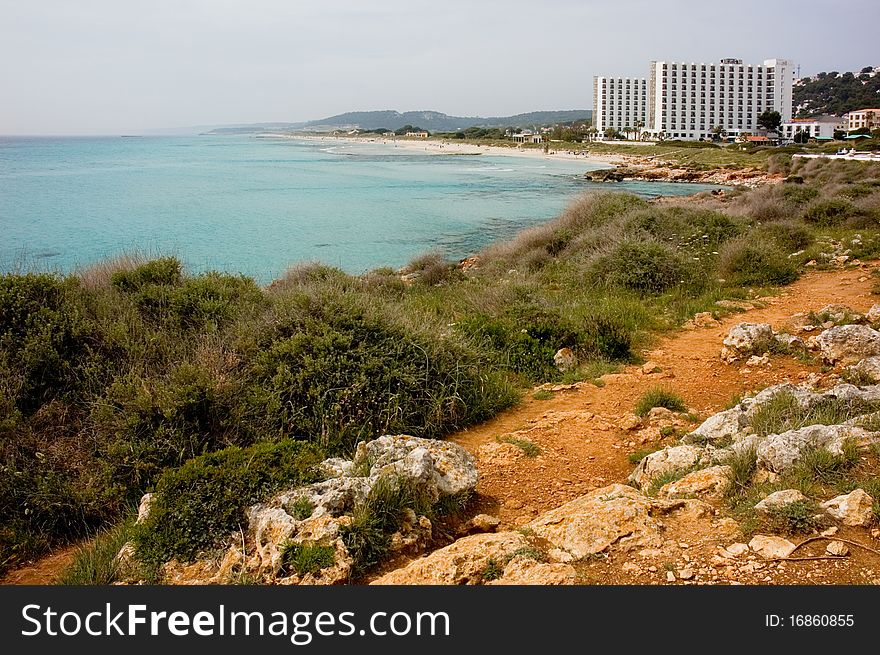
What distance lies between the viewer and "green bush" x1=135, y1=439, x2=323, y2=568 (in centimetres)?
414

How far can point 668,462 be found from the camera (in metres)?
5.04

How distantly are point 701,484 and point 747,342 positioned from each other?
15.5 ft

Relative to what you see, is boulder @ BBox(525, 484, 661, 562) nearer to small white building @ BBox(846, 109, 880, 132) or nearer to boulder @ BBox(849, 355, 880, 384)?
boulder @ BBox(849, 355, 880, 384)

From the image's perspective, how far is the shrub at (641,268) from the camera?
12836 mm

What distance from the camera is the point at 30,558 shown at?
192 inches

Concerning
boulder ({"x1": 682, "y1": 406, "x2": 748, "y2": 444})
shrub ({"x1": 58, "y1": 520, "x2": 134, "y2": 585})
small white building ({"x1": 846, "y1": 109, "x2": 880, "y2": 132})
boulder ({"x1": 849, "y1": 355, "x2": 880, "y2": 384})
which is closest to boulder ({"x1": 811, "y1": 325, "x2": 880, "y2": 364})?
boulder ({"x1": 849, "y1": 355, "x2": 880, "y2": 384})

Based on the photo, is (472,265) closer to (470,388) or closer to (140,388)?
(470,388)

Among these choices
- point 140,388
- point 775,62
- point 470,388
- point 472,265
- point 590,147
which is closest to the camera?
point 140,388

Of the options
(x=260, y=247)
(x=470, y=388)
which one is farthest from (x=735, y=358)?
(x=260, y=247)

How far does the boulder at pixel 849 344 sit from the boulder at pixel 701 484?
421cm

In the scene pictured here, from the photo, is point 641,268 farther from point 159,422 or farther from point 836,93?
point 836,93

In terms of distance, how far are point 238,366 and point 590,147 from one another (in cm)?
10801

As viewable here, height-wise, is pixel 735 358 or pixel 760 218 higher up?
pixel 760 218

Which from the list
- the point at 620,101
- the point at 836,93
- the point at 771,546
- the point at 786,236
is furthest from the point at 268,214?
the point at 836,93
